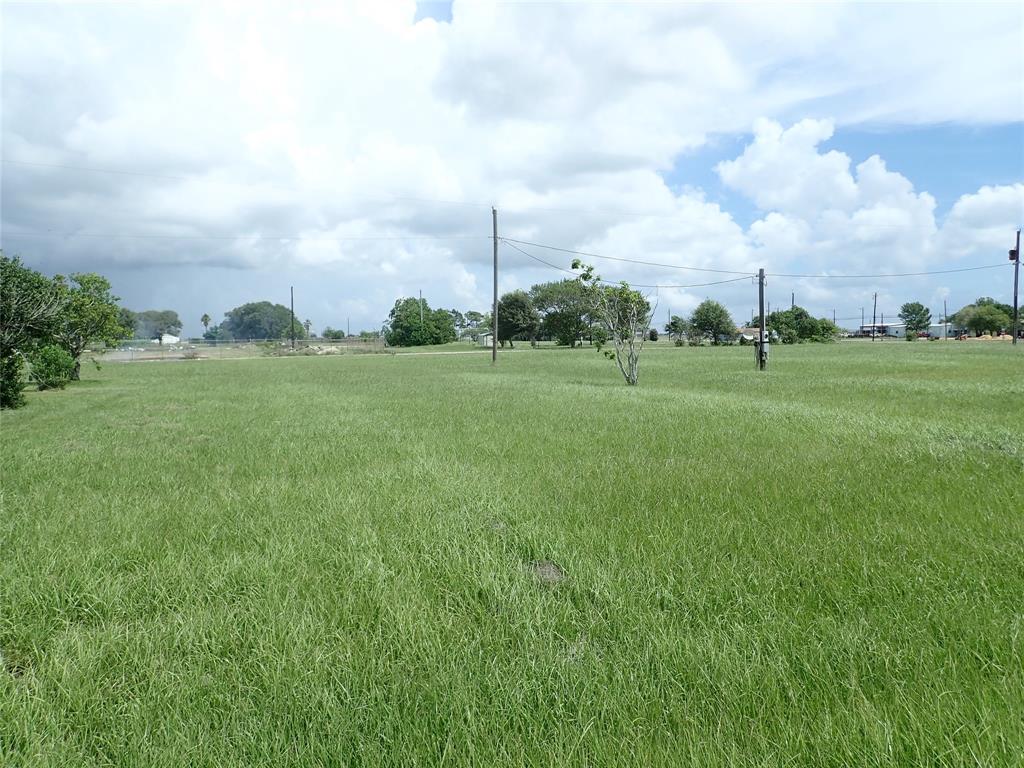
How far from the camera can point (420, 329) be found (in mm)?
84562

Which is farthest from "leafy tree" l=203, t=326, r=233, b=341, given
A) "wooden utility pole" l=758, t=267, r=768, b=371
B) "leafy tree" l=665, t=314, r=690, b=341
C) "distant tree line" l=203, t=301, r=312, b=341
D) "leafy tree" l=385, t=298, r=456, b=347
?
"wooden utility pole" l=758, t=267, r=768, b=371

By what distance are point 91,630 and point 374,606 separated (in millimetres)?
1491

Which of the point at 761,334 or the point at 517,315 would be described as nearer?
the point at 761,334

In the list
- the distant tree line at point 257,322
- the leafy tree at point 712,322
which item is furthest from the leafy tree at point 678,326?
the distant tree line at point 257,322

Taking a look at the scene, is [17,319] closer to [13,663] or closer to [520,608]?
[13,663]

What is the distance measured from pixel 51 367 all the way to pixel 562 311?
60.5 metres

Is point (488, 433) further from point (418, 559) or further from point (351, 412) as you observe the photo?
point (418, 559)

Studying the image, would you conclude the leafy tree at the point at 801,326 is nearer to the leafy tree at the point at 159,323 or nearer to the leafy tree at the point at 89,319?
the leafy tree at the point at 89,319

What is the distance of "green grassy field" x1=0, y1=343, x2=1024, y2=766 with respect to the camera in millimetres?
2346

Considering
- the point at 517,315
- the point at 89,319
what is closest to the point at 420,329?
the point at 517,315

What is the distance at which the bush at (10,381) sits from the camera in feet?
45.9

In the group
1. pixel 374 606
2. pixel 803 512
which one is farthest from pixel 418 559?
pixel 803 512

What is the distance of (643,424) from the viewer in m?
10.2

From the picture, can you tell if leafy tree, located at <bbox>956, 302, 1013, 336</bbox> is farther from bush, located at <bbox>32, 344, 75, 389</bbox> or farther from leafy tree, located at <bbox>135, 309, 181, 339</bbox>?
leafy tree, located at <bbox>135, 309, 181, 339</bbox>
